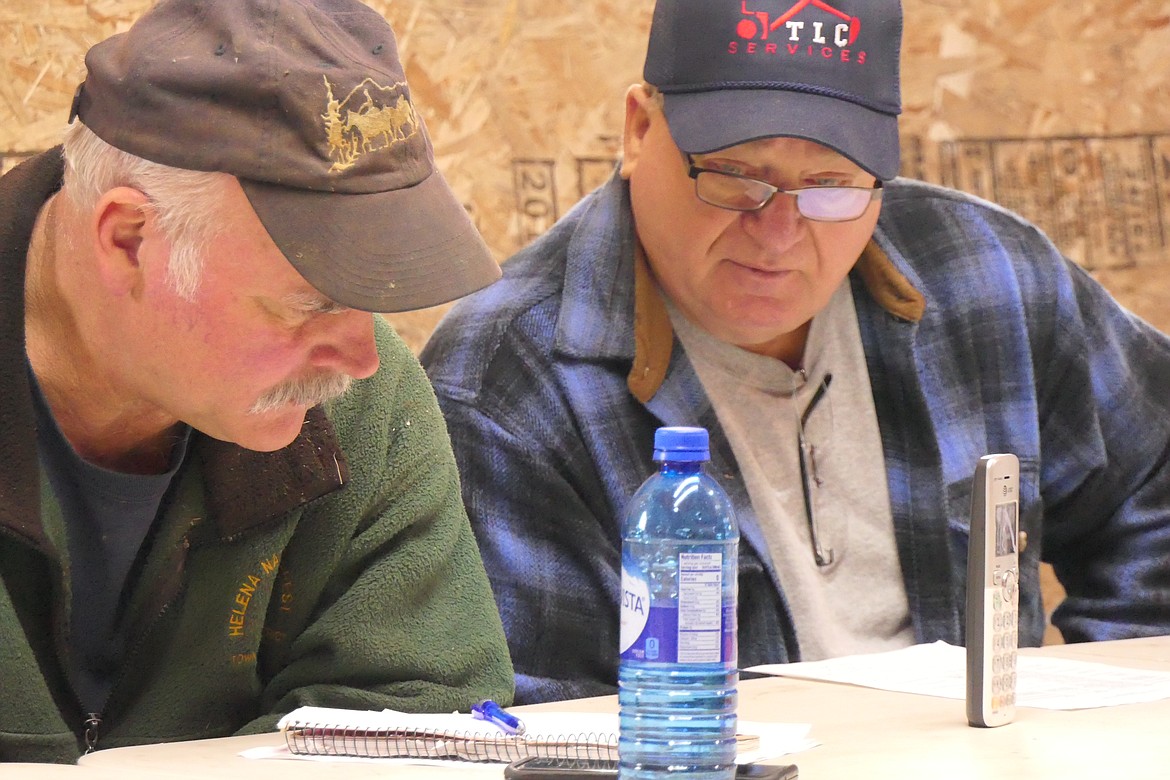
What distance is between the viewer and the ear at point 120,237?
1528 millimetres

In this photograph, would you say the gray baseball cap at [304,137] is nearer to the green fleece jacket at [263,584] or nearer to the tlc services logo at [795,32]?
the green fleece jacket at [263,584]

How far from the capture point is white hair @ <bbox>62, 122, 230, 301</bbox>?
149cm

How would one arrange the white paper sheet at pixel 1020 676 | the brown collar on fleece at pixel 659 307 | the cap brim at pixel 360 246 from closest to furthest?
the cap brim at pixel 360 246 < the white paper sheet at pixel 1020 676 < the brown collar on fleece at pixel 659 307

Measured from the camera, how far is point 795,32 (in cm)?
221

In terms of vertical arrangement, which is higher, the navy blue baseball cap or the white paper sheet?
the navy blue baseball cap

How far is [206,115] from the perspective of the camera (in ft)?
4.80

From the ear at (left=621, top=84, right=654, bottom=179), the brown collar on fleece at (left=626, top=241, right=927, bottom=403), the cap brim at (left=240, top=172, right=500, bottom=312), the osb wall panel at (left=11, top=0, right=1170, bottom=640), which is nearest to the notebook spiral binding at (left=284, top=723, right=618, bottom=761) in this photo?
the cap brim at (left=240, top=172, right=500, bottom=312)

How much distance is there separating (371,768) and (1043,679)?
822mm

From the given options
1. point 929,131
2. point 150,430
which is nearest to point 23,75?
point 150,430

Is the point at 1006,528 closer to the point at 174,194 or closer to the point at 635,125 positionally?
the point at 174,194

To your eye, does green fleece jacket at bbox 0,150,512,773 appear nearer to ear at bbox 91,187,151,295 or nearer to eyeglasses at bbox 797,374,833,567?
ear at bbox 91,187,151,295

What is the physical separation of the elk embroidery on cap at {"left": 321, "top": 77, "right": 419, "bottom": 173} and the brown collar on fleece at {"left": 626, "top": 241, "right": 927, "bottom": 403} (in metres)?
0.80

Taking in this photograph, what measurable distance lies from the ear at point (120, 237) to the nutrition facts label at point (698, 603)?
24.8 inches

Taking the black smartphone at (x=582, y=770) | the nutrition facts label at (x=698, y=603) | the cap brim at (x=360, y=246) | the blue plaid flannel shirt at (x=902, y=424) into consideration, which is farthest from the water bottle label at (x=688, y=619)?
the blue plaid flannel shirt at (x=902, y=424)
